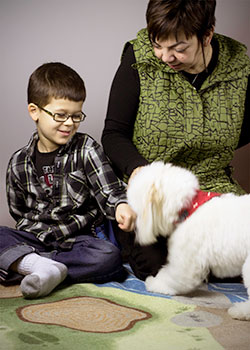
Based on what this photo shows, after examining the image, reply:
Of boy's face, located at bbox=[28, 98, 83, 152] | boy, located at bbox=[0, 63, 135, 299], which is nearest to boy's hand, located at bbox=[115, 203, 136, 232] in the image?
boy, located at bbox=[0, 63, 135, 299]

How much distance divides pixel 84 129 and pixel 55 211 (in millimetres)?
657

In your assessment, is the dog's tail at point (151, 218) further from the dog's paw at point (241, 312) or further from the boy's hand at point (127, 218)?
the dog's paw at point (241, 312)

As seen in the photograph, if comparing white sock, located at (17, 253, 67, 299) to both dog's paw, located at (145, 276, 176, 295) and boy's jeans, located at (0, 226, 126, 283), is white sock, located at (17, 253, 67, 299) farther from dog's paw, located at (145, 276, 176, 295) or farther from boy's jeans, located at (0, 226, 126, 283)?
dog's paw, located at (145, 276, 176, 295)

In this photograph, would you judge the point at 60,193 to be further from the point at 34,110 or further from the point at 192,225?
the point at 192,225

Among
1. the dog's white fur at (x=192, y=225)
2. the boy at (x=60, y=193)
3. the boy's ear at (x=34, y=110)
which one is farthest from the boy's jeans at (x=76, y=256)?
the boy's ear at (x=34, y=110)

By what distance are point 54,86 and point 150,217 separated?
Result: 2.09 feet

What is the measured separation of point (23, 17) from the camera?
7.11ft

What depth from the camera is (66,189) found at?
1798mm

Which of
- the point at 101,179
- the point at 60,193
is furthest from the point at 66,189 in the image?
the point at 101,179

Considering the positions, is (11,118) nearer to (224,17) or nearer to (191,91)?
(191,91)

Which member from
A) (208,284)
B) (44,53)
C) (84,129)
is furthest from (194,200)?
(44,53)

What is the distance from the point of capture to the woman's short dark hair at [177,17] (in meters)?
1.58

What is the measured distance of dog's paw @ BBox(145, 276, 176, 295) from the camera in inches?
61.5

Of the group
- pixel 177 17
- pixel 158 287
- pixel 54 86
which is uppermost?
pixel 177 17
